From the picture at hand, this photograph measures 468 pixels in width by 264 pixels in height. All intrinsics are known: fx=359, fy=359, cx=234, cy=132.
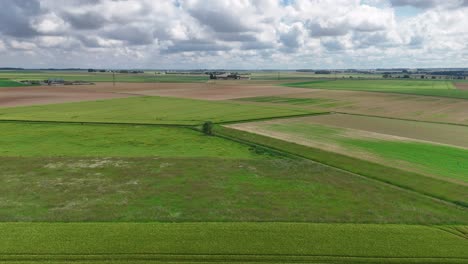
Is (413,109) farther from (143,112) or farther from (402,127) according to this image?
(143,112)

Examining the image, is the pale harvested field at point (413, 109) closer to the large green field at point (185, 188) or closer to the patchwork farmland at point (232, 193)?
the patchwork farmland at point (232, 193)

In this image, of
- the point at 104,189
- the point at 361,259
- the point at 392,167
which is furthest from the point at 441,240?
the point at 104,189

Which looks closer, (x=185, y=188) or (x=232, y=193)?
(x=232, y=193)

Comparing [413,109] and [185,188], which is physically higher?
[413,109]

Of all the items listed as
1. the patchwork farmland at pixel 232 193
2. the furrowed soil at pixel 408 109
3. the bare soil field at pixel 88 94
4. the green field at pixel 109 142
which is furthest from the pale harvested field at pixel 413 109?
the green field at pixel 109 142

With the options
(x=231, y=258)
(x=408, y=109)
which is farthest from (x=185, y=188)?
(x=408, y=109)

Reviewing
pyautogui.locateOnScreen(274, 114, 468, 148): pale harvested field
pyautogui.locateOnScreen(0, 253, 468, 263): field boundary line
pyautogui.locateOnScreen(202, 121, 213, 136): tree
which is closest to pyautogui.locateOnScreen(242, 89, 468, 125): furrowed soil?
pyautogui.locateOnScreen(274, 114, 468, 148): pale harvested field
